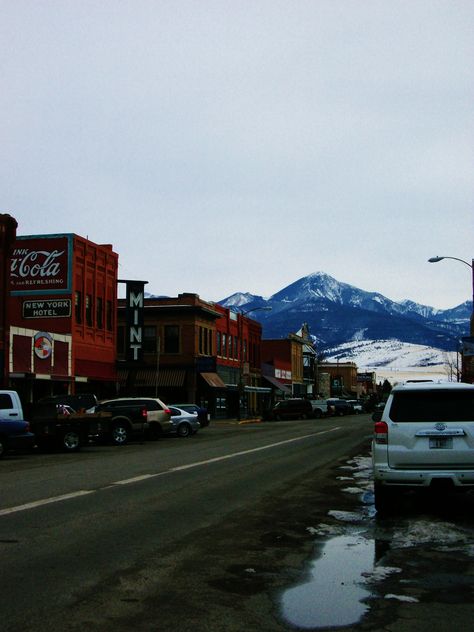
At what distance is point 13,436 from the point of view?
76.3 feet

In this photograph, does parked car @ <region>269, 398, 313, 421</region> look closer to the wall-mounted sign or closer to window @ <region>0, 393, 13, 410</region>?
the wall-mounted sign

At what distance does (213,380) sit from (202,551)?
53.3 metres

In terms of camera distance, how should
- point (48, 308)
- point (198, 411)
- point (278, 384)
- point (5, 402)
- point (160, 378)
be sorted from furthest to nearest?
point (278, 384), point (160, 378), point (48, 308), point (198, 411), point (5, 402)

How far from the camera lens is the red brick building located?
40.9m

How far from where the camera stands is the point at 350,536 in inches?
383

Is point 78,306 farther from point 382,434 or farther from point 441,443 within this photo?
A: point 441,443

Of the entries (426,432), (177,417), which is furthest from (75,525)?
(177,417)

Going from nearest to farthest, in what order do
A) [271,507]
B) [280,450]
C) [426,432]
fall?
[426,432]
[271,507]
[280,450]

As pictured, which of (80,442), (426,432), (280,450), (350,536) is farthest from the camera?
(80,442)

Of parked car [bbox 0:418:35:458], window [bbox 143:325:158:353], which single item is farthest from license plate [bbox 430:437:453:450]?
window [bbox 143:325:158:353]

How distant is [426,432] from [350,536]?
232 centimetres

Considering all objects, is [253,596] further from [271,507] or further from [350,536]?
[271,507]

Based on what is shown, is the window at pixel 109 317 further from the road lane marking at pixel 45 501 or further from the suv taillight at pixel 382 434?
the suv taillight at pixel 382 434

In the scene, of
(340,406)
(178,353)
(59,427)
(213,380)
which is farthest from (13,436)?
(340,406)
